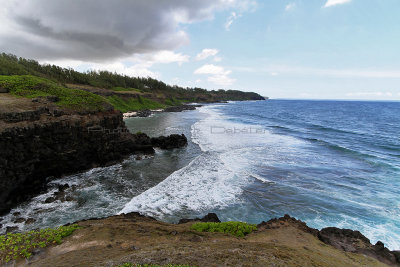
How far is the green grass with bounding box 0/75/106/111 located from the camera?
18516mm

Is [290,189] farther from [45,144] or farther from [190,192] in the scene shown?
[45,144]

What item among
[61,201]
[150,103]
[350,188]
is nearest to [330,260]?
[350,188]

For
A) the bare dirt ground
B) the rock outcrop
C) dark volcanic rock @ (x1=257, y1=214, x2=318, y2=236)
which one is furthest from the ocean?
the bare dirt ground

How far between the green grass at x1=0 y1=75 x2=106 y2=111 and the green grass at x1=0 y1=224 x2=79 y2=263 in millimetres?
14841

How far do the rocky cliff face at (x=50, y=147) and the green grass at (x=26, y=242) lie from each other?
7.00 m

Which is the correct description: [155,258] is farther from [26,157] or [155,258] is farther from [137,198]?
[26,157]

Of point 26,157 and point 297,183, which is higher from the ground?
point 26,157

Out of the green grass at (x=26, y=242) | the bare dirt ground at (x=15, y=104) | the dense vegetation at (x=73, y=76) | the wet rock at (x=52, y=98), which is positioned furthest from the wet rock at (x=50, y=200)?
the dense vegetation at (x=73, y=76)

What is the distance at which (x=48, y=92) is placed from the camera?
65.3 ft

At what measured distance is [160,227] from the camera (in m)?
8.89

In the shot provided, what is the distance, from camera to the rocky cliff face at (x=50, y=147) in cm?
1329

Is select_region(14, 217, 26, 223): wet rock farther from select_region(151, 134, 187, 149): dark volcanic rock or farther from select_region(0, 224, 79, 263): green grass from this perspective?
select_region(151, 134, 187, 149): dark volcanic rock

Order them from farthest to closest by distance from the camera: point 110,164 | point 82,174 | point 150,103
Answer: point 150,103, point 110,164, point 82,174

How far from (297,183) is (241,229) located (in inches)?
410
